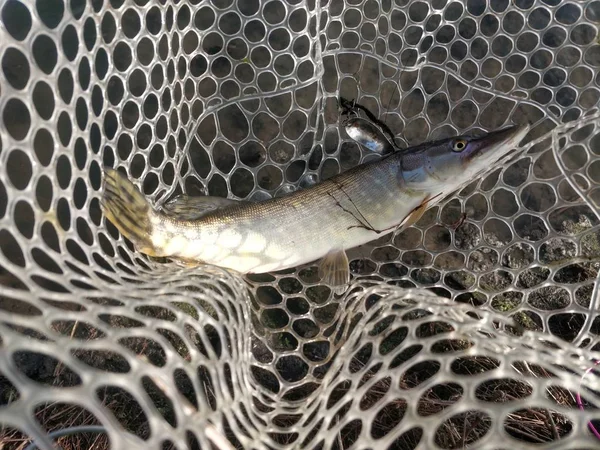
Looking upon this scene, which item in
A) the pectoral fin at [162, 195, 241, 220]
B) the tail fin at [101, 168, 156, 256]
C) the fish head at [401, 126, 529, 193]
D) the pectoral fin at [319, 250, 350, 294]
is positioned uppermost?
the fish head at [401, 126, 529, 193]

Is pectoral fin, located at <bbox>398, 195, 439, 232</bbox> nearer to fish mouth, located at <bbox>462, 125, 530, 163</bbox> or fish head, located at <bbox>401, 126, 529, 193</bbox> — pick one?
fish head, located at <bbox>401, 126, 529, 193</bbox>

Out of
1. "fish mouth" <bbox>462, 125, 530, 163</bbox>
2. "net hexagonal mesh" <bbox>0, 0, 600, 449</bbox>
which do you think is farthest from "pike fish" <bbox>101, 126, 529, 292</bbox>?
"net hexagonal mesh" <bbox>0, 0, 600, 449</bbox>

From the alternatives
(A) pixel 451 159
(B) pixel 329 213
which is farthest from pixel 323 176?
(A) pixel 451 159

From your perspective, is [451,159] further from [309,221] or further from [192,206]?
[192,206]

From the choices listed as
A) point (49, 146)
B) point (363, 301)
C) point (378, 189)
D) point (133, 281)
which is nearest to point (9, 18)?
point (49, 146)

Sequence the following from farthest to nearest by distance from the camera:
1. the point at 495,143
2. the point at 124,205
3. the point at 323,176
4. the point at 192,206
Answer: the point at 323,176 < the point at 192,206 < the point at 495,143 < the point at 124,205

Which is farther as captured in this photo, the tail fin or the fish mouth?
the fish mouth
